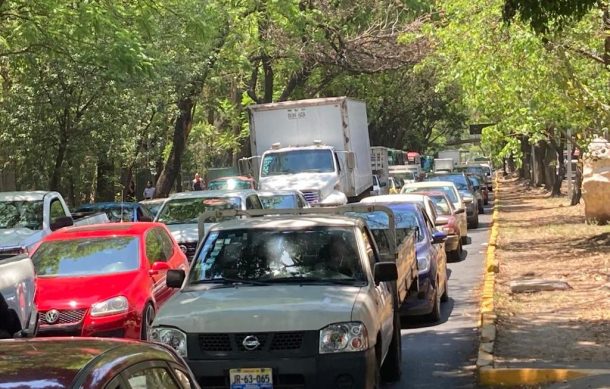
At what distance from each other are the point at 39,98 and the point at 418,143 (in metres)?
65.3

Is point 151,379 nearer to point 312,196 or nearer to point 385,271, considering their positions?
point 385,271

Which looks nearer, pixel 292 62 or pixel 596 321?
pixel 596 321

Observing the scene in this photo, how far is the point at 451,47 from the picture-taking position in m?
21.5

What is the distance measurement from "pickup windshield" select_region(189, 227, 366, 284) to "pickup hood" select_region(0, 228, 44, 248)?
6.12 meters

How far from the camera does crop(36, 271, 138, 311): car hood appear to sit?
10.2 meters

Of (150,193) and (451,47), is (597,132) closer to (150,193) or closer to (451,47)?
(451,47)

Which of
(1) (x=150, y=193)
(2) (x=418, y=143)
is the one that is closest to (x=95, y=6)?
(1) (x=150, y=193)

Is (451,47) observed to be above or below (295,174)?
above

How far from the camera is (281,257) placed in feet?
26.9

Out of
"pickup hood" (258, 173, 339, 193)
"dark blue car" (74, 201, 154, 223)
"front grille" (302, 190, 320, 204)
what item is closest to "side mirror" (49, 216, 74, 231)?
"dark blue car" (74, 201, 154, 223)

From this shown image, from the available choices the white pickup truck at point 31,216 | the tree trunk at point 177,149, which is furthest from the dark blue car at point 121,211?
the tree trunk at point 177,149

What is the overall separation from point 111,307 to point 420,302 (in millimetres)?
3910

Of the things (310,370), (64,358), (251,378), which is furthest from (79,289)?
(64,358)

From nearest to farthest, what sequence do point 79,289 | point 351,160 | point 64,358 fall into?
point 64,358 → point 79,289 → point 351,160
